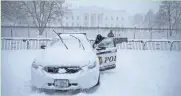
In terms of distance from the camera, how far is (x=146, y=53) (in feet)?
11.3

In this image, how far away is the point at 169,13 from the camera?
11.3ft

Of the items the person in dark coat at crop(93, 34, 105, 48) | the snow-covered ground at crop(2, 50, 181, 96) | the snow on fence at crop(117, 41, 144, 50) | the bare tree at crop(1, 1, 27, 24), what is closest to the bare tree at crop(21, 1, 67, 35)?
the bare tree at crop(1, 1, 27, 24)

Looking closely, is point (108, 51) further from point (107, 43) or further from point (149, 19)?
point (149, 19)

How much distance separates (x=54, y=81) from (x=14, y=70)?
43 cm

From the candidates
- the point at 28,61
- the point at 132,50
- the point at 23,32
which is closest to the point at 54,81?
the point at 28,61

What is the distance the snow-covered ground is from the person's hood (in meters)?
0.10

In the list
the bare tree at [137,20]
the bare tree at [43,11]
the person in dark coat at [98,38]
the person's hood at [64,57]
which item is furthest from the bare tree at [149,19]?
the bare tree at [43,11]

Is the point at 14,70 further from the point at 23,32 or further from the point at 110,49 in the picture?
the point at 110,49

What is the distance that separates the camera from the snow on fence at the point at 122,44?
338 cm

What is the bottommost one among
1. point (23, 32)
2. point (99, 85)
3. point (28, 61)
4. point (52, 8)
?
point (99, 85)

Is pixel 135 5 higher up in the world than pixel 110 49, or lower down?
higher up

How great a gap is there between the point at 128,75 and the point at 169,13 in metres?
0.69

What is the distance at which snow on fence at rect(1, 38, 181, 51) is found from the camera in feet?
11.1

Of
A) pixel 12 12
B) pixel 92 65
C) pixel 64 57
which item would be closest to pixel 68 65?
pixel 64 57
